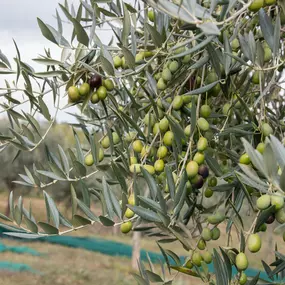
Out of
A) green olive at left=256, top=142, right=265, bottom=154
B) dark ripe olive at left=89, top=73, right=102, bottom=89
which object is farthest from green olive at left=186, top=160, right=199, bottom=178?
dark ripe olive at left=89, top=73, right=102, bottom=89

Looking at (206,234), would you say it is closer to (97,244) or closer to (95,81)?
(95,81)

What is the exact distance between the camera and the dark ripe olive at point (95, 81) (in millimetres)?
885

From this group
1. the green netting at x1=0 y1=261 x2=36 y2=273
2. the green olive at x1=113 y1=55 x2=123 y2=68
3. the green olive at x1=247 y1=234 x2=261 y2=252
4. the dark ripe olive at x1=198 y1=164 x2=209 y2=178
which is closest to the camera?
the green olive at x1=247 y1=234 x2=261 y2=252

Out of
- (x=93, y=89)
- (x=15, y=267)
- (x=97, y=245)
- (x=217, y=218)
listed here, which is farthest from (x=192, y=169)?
(x=97, y=245)

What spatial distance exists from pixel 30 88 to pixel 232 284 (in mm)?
551

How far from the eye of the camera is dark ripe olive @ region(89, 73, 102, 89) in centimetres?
89

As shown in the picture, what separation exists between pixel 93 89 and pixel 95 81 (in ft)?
0.06

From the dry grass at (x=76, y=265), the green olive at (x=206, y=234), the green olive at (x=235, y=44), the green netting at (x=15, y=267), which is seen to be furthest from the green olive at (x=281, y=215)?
the green netting at (x=15, y=267)

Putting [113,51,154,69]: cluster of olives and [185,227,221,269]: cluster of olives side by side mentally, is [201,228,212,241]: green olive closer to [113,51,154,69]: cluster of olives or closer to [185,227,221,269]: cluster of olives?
[185,227,221,269]: cluster of olives

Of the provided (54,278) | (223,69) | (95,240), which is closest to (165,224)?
(223,69)

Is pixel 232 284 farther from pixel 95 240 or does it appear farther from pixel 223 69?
pixel 95 240

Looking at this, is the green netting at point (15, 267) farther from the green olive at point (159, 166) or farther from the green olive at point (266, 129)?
the green olive at point (266, 129)

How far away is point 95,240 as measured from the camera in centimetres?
1238

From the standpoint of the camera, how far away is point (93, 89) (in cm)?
90
